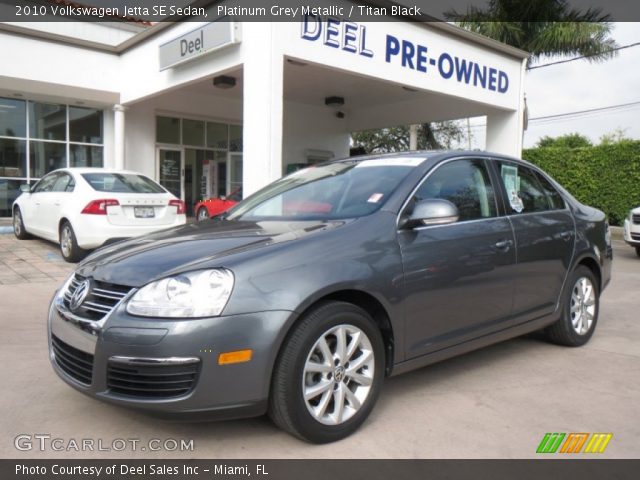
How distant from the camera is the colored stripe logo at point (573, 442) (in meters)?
2.96

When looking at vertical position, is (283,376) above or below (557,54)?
below

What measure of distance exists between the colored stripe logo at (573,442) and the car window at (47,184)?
8.82 meters

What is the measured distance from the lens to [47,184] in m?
9.76

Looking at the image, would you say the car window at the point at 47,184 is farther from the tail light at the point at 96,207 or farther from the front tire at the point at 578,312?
the front tire at the point at 578,312

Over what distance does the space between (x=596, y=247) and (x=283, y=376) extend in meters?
3.52

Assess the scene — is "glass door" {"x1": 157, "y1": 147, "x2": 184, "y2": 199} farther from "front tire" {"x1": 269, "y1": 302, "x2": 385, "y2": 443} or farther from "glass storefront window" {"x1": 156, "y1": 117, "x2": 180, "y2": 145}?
"front tire" {"x1": 269, "y1": 302, "x2": 385, "y2": 443}

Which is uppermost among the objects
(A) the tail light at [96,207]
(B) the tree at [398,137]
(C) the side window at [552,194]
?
(B) the tree at [398,137]

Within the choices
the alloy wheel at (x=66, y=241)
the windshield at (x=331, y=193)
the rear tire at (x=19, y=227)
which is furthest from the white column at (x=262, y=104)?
the windshield at (x=331, y=193)

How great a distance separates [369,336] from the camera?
307 centimetres

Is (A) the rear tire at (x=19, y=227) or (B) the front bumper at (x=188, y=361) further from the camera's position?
(A) the rear tire at (x=19, y=227)

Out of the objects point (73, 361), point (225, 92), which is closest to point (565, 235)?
point (73, 361)

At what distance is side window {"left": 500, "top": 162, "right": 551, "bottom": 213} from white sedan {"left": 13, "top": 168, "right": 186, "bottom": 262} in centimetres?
561
